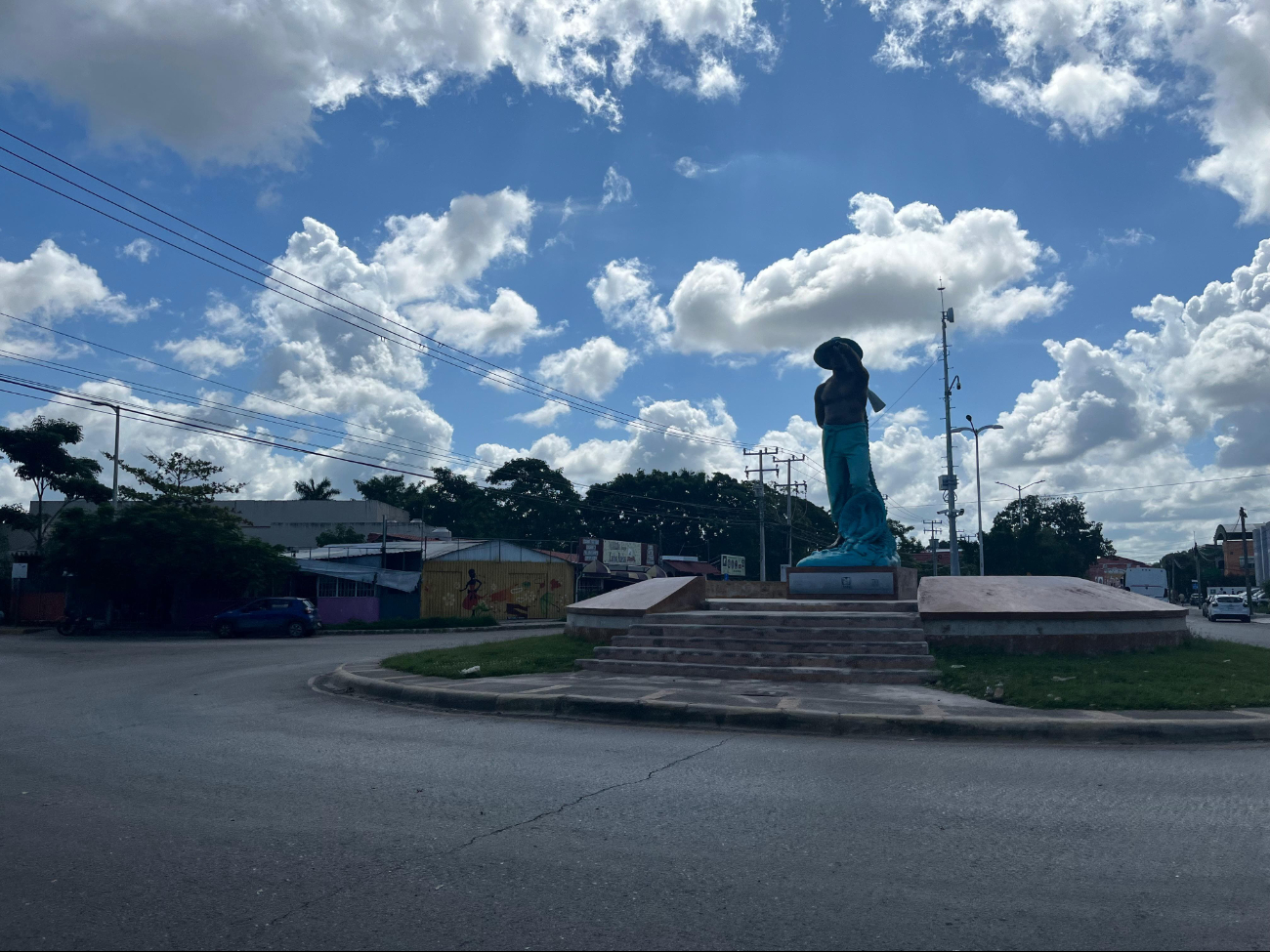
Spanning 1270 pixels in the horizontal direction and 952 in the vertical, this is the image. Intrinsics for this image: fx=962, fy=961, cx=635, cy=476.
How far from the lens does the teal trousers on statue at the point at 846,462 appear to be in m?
20.9

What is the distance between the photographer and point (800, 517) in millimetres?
68750

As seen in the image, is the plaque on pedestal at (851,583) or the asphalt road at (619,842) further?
the plaque on pedestal at (851,583)

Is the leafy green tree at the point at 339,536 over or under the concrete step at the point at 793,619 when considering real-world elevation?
over

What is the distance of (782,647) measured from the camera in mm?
13422

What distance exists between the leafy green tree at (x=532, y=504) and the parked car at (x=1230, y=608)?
1382 inches

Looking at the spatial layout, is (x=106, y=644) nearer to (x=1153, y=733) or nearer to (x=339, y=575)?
(x=339, y=575)

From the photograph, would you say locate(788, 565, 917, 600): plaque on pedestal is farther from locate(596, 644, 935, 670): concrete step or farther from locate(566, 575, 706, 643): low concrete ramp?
locate(596, 644, 935, 670): concrete step

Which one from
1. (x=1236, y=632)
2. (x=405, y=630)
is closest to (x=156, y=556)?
(x=405, y=630)

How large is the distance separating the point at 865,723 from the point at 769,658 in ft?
13.4

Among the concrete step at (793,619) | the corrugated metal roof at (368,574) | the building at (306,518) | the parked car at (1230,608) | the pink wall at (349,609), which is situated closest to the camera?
the concrete step at (793,619)

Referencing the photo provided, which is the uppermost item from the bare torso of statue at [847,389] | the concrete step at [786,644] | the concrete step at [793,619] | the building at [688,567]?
the bare torso of statue at [847,389]

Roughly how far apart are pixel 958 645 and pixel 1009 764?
6.35 m

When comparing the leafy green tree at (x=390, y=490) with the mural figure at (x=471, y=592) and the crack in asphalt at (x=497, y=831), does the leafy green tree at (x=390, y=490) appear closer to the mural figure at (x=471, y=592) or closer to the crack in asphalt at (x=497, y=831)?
the mural figure at (x=471, y=592)

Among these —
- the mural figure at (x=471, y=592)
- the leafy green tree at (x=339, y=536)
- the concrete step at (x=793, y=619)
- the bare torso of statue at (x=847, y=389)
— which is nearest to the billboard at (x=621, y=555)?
the mural figure at (x=471, y=592)
